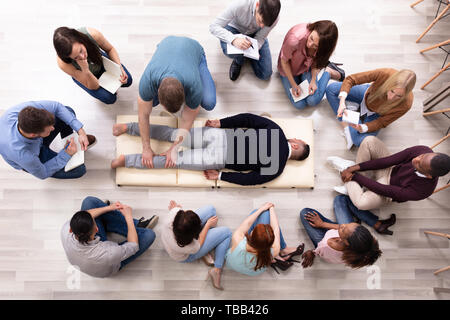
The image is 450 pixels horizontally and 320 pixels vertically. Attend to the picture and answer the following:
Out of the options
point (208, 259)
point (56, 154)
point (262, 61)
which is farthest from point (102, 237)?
point (262, 61)

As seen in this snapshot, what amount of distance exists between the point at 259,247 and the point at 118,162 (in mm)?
1492

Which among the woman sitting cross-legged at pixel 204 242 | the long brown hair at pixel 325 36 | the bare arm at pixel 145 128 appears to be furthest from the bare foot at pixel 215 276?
the long brown hair at pixel 325 36

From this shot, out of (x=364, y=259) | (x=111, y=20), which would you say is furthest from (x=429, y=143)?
(x=111, y=20)

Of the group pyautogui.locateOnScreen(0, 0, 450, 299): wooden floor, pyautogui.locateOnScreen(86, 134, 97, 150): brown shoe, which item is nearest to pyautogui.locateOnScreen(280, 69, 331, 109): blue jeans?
pyautogui.locateOnScreen(0, 0, 450, 299): wooden floor

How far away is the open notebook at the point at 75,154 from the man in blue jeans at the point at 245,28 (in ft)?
4.98

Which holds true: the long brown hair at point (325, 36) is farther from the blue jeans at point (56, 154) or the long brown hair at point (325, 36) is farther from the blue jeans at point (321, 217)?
the blue jeans at point (56, 154)

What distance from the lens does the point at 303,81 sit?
2984 mm

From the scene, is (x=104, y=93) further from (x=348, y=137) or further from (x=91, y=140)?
(x=348, y=137)

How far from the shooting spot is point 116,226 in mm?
2795

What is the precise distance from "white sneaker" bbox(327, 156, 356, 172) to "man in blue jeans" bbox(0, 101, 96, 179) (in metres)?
2.24

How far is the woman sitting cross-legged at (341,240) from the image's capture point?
2.26 m

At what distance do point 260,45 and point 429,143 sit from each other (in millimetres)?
1972

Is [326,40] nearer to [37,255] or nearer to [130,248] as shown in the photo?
[130,248]

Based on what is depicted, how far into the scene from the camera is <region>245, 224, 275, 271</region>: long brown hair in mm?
2125
